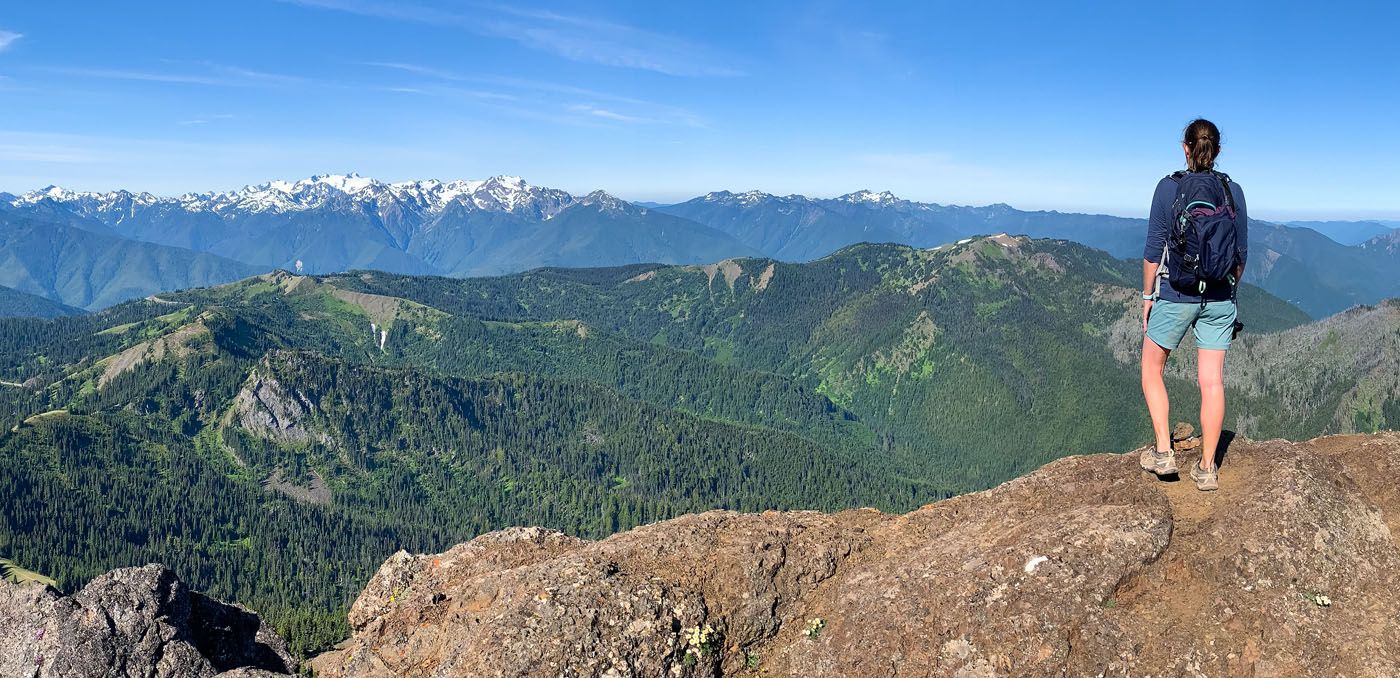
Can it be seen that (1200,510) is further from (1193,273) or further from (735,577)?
(735,577)

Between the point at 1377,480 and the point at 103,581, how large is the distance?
135ft

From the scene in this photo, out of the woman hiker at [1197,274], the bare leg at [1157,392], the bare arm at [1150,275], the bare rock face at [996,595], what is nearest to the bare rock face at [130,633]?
the bare rock face at [996,595]

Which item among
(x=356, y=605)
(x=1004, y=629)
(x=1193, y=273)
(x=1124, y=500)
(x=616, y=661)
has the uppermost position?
(x=1193, y=273)

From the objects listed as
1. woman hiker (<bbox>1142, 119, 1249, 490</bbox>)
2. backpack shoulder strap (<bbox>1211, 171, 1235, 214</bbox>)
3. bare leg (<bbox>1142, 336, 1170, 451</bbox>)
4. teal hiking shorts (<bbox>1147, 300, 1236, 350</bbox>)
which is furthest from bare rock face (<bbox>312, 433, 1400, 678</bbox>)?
backpack shoulder strap (<bbox>1211, 171, 1235, 214</bbox>)

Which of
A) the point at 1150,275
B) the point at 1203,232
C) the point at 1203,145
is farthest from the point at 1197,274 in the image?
the point at 1203,145

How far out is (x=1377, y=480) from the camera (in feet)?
53.6

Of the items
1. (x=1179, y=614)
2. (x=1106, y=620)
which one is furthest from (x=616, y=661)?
(x=1179, y=614)

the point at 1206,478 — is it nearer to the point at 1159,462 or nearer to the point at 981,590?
the point at 1159,462

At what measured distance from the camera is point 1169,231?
587 inches

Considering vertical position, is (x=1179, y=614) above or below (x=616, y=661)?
above

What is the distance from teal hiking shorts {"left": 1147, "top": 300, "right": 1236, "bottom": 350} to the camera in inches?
601

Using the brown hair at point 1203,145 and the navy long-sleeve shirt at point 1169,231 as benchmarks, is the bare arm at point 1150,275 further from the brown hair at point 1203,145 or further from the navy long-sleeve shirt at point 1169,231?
the brown hair at point 1203,145

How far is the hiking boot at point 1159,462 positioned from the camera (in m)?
16.1

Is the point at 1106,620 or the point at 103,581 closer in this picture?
the point at 1106,620
